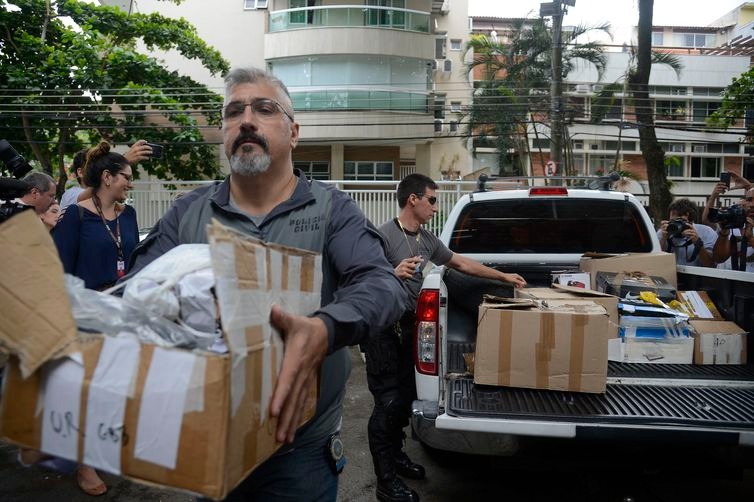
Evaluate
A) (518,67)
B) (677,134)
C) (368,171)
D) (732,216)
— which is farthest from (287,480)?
(677,134)

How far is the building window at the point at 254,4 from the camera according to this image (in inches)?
1094

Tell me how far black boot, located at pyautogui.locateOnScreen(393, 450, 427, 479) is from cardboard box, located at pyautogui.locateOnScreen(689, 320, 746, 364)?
190cm

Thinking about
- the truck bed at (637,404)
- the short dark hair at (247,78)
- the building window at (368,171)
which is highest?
the building window at (368,171)

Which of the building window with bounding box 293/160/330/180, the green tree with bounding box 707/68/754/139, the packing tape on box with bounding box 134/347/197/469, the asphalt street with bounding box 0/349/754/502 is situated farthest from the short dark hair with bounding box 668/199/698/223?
the building window with bounding box 293/160/330/180

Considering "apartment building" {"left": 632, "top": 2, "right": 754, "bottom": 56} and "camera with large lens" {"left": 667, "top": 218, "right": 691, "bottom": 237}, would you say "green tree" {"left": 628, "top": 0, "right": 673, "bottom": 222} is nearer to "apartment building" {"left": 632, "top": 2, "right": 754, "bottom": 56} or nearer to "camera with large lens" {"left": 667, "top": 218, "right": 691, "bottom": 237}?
"camera with large lens" {"left": 667, "top": 218, "right": 691, "bottom": 237}

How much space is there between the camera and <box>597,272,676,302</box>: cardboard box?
13.6 feet

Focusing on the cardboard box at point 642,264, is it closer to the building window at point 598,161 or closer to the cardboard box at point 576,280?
the cardboard box at point 576,280

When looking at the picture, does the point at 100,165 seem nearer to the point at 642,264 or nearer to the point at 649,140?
the point at 642,264

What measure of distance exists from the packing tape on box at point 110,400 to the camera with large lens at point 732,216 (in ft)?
18.1

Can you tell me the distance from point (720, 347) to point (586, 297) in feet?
2.80

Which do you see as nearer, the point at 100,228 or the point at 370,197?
the point at 100,228

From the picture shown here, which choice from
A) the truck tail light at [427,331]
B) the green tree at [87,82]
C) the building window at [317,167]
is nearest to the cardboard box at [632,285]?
the truck tail light at [427,331]

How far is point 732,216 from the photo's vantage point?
5.49m

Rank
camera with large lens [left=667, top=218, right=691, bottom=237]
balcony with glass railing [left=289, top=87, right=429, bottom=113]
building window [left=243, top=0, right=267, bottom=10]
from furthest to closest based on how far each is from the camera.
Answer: building window [left=243, top=0, right=267, bottom=10]
balcony with glass railing [left=289, top=87, right=429, bottom=113]
camera with large lens [left=667, top=218, right=691, bottom=237]
